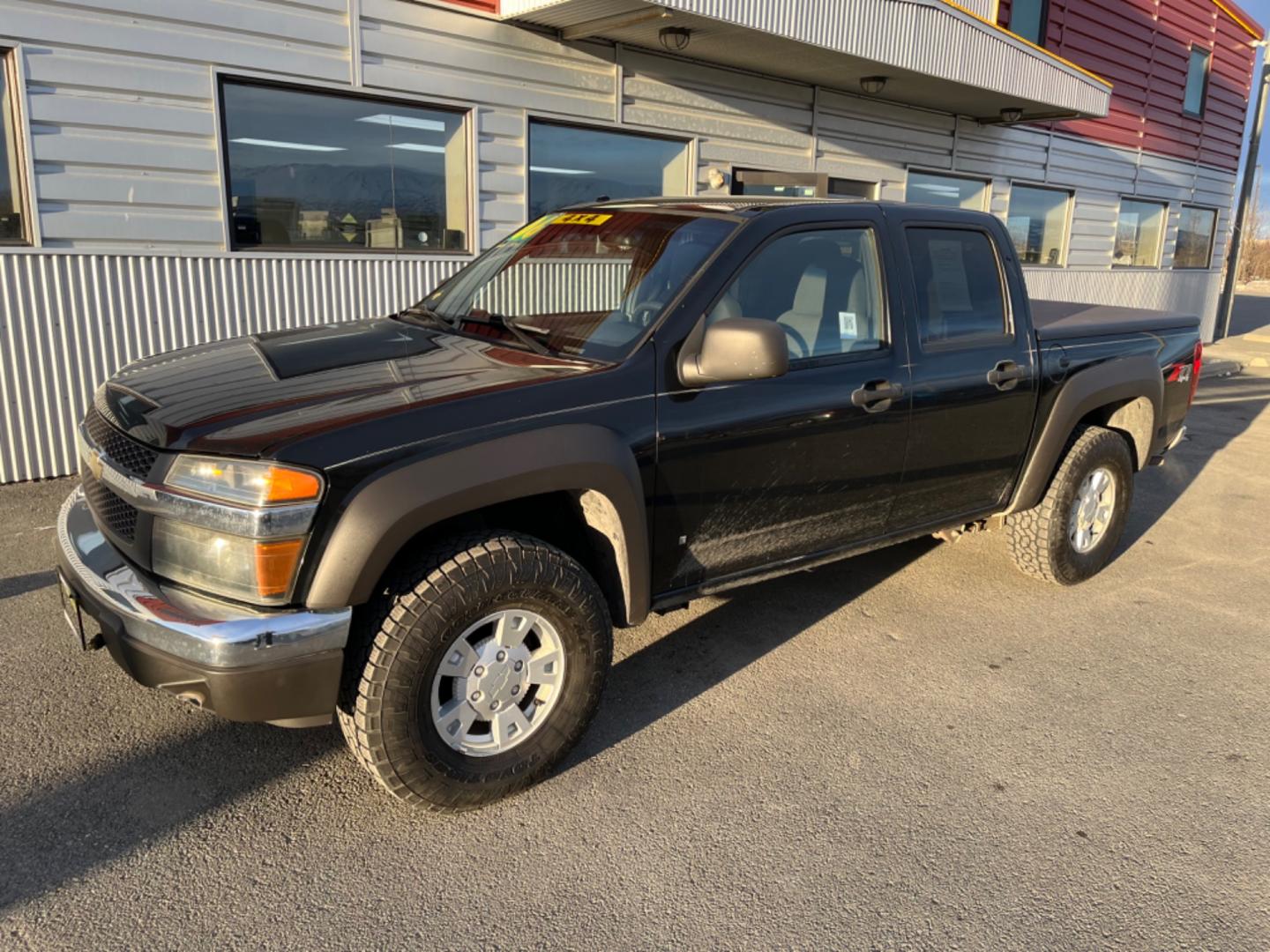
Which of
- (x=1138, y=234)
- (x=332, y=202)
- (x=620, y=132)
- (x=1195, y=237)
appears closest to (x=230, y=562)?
(x=332, y=202)

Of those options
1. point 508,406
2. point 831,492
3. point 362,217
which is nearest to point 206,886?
point 508,406

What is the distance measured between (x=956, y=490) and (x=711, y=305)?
169 centimetres

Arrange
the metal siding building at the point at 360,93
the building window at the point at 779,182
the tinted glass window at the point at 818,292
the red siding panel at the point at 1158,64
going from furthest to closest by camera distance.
Answer: 1. the red siding panel at the point at 1158,64
2. the building window at the point at 779,182
3. the metal siding building at the point at 360,93
4. the tinted glass window at the point at 818,292

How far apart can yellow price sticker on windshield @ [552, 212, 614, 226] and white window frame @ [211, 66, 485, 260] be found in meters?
3.66

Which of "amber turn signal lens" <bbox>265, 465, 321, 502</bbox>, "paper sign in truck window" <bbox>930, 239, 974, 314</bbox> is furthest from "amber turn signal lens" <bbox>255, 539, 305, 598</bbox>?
"paper sign in truck window" <bbox>930, 239, 974, 314</bbox>

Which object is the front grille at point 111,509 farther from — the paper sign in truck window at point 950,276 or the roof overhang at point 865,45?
the roof overhang at point 865,45

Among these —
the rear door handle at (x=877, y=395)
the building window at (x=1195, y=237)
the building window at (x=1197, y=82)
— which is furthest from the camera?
the building window at (x=1195, y=237)

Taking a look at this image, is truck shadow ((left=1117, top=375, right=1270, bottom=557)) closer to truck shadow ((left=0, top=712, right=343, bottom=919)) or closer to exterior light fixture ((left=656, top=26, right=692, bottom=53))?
truck shadow ((left=0, top=712, right=343, bottom=919))

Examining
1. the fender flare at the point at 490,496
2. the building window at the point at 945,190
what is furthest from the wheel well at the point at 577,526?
the building window at the point at 945,190

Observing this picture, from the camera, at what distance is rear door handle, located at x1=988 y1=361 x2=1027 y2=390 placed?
13.8 ft

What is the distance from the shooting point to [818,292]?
12.2ft

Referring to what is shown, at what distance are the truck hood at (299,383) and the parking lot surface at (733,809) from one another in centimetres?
115

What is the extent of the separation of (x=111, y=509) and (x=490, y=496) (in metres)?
1.18

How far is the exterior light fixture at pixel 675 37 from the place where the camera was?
27.0 feet
